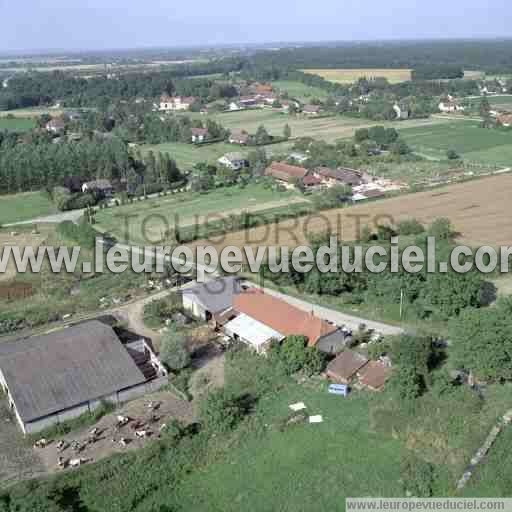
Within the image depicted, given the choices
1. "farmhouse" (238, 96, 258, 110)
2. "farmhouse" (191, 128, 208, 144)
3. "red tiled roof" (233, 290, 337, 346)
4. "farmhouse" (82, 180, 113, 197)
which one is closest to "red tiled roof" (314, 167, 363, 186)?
"farmhouse" (82, 180, 113, 197)

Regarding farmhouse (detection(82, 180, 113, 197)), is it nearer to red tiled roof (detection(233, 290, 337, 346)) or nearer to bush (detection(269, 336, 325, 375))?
red tiled roof (detection(233, 290, 337, 346))

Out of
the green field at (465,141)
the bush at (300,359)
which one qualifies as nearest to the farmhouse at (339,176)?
the green field at (465,141)

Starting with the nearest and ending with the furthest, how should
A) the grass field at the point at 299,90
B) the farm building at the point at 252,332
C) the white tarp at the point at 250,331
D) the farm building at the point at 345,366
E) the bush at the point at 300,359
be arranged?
the farm building at the point at 345,366 < the bush at the point at 300,359 < the farm building at the point at 252,332 < the white tarp at the point at 250,331 < the grass field at the point at 299,90

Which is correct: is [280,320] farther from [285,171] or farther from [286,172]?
[285,171]

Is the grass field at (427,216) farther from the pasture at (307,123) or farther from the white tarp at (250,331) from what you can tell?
the pasture at (307,123)

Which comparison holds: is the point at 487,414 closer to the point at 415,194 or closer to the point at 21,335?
the point at 21,335

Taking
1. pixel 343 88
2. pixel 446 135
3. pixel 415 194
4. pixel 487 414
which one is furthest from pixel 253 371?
pixel 343 88
